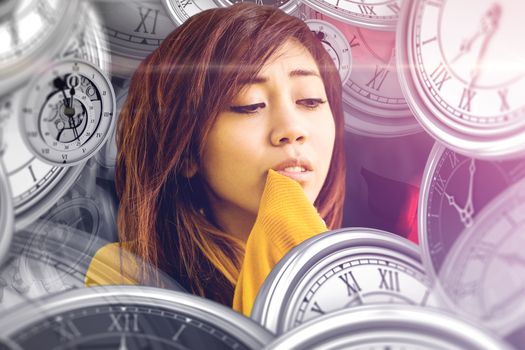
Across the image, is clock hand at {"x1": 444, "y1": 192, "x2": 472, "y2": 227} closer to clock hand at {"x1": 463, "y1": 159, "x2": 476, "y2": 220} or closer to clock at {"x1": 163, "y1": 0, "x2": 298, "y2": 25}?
clock hand at {"x1": 463, "y1": 159, "x2": 476, "y2": 220}

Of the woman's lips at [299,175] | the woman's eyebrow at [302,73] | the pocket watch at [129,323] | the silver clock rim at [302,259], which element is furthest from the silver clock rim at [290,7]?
the pocket watch at [129,323]

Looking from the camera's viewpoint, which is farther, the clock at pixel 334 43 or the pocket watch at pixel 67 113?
the clock at pixel 334 43

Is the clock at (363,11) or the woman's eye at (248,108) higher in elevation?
the clock at (363,11)

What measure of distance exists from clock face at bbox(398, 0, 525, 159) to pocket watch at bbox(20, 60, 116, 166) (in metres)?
0.58

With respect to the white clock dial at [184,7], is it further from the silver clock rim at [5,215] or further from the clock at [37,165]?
the silver clock rim at [5,215]

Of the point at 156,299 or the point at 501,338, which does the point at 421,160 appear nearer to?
the point at 501,338

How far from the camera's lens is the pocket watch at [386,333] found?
3.15ft

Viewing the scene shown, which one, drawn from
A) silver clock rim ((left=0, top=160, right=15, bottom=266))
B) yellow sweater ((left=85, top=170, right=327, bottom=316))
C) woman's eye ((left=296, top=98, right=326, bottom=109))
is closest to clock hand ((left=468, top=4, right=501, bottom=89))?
woman's eye ((left=296, top=98, right=326, bottom=109))

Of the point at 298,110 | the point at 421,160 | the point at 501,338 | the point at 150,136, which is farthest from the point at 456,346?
the point at 150,136

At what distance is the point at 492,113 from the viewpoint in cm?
104

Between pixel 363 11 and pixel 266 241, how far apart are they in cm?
49

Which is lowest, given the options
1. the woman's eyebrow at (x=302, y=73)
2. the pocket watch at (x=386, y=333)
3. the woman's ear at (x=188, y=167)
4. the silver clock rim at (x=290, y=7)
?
the pocket watch at (x=386, y=333)

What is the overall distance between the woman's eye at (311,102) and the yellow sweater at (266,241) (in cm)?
14

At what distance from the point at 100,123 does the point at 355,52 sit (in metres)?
0.51
